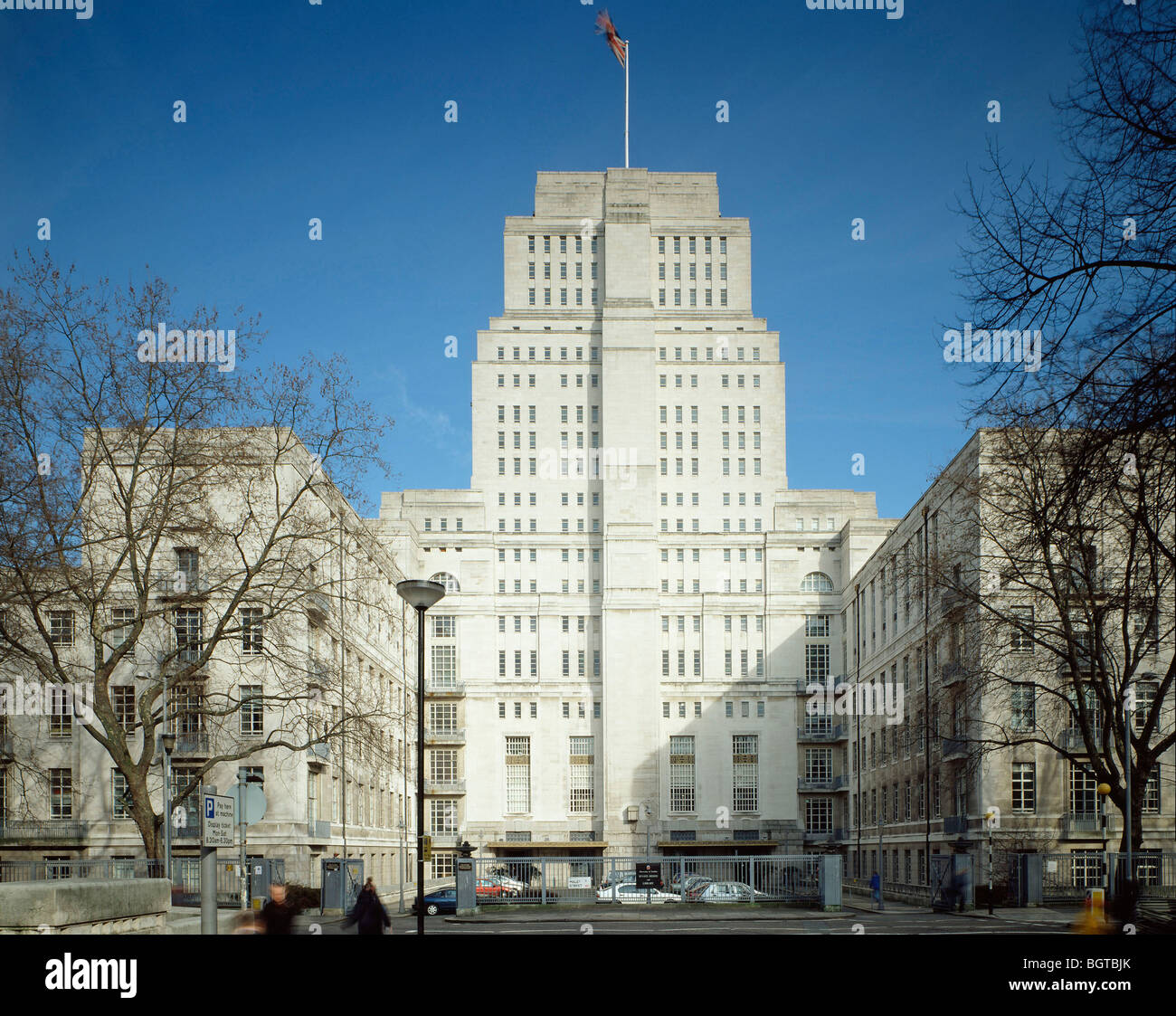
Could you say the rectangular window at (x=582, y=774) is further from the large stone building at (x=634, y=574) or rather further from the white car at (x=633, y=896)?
the white car at (x=633, y=896)

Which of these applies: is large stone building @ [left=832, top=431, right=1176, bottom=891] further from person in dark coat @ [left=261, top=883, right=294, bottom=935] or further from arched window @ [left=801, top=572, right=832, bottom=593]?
arched window @ [left=801, top=572, right=832, bottom=593]

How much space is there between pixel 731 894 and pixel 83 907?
33.9 meters

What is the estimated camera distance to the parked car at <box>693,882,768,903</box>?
42.5 meters

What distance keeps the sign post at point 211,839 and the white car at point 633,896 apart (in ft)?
109

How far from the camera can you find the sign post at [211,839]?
1060cm

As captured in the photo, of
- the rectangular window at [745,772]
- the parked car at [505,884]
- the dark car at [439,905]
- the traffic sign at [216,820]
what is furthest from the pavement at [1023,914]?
the rectangular window at [745,772]

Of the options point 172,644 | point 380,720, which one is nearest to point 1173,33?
point 172,644

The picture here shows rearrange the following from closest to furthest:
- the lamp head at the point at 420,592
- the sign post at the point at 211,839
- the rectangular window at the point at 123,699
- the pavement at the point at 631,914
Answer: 1. the sign post at the point at 211,839
2. the lamp head at the point at 420,592
3. the pavement at the point at 631,914
4. the rectangular window at the point at 123,699

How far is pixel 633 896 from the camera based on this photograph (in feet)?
143

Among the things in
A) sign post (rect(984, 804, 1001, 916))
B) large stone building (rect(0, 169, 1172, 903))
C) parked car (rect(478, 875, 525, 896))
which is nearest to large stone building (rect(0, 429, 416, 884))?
parked car (rect(478, 875, 525, 896))

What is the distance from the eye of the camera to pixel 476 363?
319 ft

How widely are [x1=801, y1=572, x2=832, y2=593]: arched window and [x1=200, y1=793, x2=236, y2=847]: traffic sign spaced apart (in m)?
82.7
